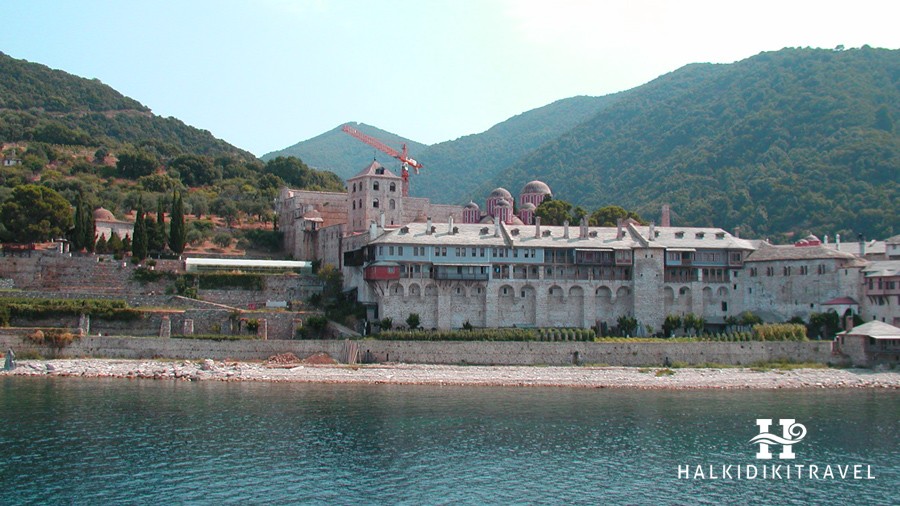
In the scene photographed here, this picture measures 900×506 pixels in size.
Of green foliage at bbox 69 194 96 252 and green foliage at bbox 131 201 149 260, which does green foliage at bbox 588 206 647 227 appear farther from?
green foliage at bbox 69 194 96 252

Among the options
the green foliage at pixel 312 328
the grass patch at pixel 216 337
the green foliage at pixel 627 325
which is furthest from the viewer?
the green foliage at pixel 627 325

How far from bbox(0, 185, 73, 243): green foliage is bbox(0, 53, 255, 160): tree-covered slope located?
4888 cm

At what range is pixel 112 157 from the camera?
99125mm

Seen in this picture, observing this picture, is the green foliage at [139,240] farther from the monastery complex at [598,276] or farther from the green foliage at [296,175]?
the green foliage at [296,175]

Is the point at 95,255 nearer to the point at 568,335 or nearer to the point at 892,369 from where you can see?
the point at 568,335

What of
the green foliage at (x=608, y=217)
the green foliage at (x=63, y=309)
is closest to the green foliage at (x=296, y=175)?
the green foliage at (x=608, y=217)

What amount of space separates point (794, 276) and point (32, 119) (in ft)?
311

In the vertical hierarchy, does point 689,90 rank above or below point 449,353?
above

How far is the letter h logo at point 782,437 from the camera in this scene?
104 feet

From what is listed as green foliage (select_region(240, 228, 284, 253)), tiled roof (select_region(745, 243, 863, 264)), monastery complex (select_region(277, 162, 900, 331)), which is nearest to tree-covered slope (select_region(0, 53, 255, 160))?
green foliage (select_region(240, 228, 284, 253))

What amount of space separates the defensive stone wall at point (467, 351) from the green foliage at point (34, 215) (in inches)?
412

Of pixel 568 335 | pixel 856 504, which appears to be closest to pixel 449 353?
pixel 568 335

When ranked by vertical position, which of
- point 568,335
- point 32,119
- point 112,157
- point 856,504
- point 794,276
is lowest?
point 856,504

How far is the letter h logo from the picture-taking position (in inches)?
1253
